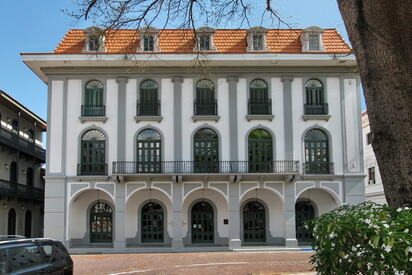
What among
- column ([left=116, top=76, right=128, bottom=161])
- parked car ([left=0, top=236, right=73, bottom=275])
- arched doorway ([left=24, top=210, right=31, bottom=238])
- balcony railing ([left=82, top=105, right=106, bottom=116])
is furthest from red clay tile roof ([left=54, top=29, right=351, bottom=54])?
parked car ([left=0, top=236, right=73, bottom=275])

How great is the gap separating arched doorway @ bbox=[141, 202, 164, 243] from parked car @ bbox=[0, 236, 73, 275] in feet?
65.2

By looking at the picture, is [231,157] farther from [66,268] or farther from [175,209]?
[66,268]

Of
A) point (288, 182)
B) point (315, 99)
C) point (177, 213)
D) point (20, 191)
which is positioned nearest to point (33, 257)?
point (177, 213)

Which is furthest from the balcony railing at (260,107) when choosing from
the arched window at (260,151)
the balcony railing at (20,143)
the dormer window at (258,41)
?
the balcony railing at (20,143)

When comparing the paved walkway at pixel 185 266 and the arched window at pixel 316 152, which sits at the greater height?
the arched window at pixel 316 152

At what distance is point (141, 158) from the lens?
28000mm

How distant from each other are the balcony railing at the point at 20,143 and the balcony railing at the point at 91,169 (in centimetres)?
646

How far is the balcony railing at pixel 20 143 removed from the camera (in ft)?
103

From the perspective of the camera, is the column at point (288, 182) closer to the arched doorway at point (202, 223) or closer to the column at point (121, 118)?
the arched doorway at point (202, 223)

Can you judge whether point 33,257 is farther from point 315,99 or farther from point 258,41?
point 258,41

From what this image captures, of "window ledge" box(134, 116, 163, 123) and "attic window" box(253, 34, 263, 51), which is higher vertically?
"attic window" box(253, 34, 263, 51)

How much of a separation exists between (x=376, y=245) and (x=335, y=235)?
1.95 ft

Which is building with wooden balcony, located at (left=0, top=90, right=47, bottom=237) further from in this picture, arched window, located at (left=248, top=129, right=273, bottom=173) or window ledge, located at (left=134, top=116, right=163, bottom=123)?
arched window, located at (left=248, top=129, right=273, bottom=173)

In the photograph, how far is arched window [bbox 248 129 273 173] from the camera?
28.0 m
